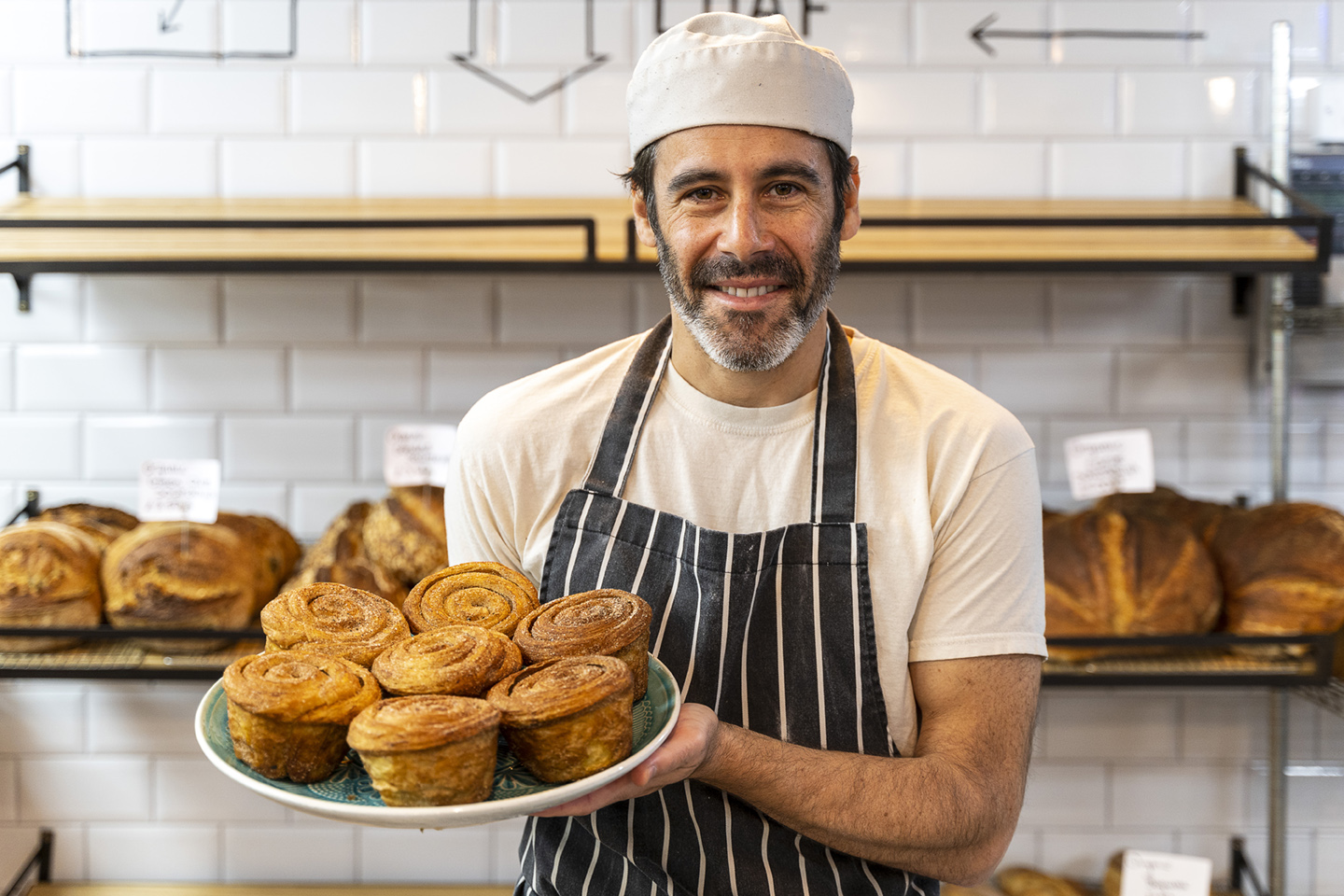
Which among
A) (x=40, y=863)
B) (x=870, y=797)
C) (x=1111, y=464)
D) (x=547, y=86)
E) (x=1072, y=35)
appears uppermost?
(x=1072, y=35)

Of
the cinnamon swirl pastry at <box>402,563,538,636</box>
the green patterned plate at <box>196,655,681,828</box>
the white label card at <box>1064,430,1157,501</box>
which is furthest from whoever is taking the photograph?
the white label card at <box>1064,430,1157,501</box>

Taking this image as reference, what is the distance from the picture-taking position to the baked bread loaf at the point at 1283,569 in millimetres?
1877

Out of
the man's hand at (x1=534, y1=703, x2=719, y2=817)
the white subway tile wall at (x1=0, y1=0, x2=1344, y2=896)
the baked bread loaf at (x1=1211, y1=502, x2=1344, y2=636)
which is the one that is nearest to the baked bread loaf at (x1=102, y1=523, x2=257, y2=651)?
the white subway tile wall at (x1=0, y1=0, x2=1344, y2=896)

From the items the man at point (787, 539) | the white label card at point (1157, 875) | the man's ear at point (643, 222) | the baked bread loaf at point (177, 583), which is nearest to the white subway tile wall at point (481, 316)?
the white label card at point (1157, 875)

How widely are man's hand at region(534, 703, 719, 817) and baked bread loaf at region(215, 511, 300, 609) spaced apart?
1.27 metres

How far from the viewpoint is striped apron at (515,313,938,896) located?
1217 millimetres

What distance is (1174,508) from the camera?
2.13 meters

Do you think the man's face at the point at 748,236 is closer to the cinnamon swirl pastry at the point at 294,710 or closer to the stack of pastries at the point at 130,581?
the cinnamon swirl pastry at the point at 294,710

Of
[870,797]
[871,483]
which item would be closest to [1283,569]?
[871,483]

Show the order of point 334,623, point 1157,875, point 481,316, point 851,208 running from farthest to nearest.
Answer: point 481,316
point 1157,875
point 851,208
point 334,623

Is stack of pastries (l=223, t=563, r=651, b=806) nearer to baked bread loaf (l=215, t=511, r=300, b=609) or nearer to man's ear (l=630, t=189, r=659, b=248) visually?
man's ear (l=630, t=189, r=659, b=248)

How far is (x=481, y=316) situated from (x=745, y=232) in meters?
1.26

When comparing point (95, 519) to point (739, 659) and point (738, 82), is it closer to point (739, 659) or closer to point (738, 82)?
point (739, 659)

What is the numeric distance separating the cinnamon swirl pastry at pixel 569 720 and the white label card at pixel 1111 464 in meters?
1.41
